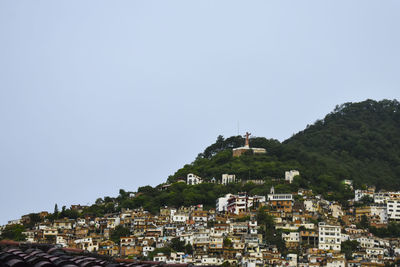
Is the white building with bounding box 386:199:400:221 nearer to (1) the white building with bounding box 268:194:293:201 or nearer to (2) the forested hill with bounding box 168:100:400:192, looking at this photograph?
(2) the forested hill with bounding box 168:100:400:192

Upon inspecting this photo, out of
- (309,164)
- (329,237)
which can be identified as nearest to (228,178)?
(309,164)

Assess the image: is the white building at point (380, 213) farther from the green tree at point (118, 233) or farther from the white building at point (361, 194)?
the green tree at point (118, 233)

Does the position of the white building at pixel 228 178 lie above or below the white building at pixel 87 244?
above

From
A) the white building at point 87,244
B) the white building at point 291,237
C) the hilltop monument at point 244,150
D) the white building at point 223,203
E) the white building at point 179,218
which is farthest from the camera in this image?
the hilltop monument at point 244,150

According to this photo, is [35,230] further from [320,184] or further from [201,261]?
[320,184]

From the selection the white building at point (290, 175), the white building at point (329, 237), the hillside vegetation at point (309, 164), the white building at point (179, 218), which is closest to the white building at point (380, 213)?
the hillside vegetation at point (309, 164)

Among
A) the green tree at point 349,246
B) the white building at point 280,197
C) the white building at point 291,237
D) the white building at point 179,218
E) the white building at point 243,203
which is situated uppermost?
the white building at point 280,197

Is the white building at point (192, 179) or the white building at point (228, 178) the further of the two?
the white building at point (192, 179)

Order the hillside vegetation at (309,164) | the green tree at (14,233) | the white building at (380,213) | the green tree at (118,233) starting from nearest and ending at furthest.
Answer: the green tree at (14,233)
the green tree at (118,233)
the white building at (380,213)
the hillside vegetation at (309,164)

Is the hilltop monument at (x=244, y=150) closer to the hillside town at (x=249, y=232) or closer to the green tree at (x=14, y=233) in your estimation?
the hillside town at (x=249, y=232)
